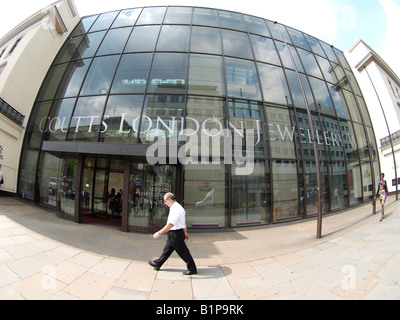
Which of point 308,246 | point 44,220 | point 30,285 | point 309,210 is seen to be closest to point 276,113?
point 309,210

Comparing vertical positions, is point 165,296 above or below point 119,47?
below

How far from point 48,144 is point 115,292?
7.51m

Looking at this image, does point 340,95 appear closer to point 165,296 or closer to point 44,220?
point 165,296

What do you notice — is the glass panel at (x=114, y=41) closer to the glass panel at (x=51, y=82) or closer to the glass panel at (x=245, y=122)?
the glass panel at (x=51, y=82)

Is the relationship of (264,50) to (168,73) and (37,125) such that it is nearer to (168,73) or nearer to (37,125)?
(168,73)

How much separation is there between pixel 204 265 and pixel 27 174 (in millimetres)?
13146

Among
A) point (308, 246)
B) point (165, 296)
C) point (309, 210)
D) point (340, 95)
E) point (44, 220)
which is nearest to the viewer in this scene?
point (165, 296)

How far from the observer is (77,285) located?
3209 millimetres

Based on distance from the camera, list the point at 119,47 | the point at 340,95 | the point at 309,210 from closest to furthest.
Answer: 1. the point at 309,210
2. the point at 119,47
3. the point at 340,95

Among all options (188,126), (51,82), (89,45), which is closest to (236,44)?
(188,126)

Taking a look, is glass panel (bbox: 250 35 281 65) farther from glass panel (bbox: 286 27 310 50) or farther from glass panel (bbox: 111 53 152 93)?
glass panel (bbox: 111 53 152 93)

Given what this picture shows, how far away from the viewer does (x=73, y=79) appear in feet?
33.1

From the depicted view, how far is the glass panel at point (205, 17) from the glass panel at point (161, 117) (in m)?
6.55

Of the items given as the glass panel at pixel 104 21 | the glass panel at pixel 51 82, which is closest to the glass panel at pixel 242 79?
the glass panel at pixel 104 21
